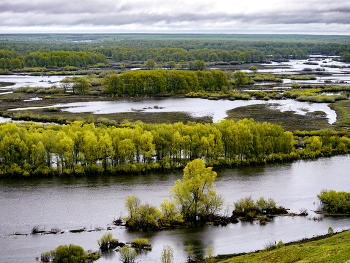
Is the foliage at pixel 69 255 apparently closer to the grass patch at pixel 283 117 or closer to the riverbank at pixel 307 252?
the riverbank at pixel 307 252

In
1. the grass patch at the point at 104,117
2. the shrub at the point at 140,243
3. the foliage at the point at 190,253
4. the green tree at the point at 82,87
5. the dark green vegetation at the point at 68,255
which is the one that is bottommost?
the foliage at the point at 190,253

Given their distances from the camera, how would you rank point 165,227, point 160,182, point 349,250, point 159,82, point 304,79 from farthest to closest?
point 304,79
point 159,82
point 160,182
point 165,227
point 349,250

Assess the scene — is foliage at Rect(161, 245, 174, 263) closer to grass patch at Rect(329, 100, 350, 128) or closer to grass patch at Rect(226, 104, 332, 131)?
grass patch at Rect(226, 104, 332, 131)

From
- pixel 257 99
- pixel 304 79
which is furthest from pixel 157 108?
pixel 304 79

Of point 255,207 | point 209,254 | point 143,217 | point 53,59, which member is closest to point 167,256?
point 209,254

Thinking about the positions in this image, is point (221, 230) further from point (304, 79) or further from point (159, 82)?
point (304, 79)

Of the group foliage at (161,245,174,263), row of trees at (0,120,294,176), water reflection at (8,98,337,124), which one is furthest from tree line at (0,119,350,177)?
A: water reflection at (8,98,337,124)

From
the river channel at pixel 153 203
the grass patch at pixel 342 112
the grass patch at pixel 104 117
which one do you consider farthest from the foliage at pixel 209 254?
the grass patch at pixel 342 112
